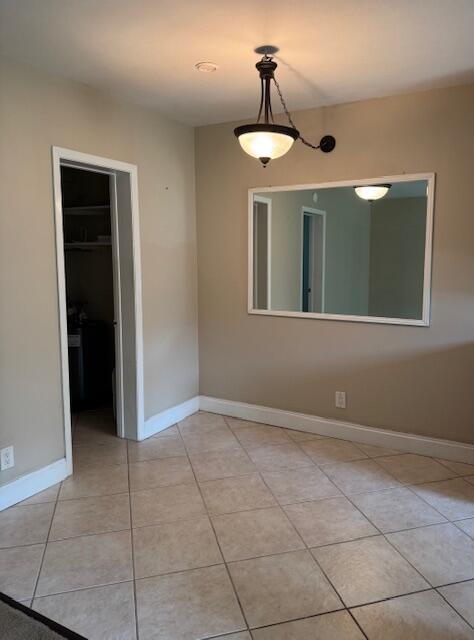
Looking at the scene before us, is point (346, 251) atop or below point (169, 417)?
atop

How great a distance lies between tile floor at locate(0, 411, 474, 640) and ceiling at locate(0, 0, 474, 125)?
2495mm

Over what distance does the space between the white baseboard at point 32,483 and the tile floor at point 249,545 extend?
0.05 metres

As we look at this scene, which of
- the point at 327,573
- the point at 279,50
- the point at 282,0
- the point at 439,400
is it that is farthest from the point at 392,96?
the point at 327,573

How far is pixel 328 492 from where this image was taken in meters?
2.95

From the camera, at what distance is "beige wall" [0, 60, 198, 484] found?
2672mm

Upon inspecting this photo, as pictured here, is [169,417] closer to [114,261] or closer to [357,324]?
[114,261]

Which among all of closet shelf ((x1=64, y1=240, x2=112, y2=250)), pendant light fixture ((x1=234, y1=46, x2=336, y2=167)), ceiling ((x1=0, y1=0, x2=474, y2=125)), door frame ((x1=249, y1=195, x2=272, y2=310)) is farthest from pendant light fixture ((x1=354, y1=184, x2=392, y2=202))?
closet shelf ((x1=64, y1=240, x2=112, y2=250))

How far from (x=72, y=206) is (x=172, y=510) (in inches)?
124

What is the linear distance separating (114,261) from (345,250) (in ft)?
5.79

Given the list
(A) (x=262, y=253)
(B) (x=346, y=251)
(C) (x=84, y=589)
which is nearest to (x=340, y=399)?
(B) (x=346, y=251)

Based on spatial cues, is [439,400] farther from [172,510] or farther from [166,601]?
[166,601]

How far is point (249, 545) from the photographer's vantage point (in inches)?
95.0

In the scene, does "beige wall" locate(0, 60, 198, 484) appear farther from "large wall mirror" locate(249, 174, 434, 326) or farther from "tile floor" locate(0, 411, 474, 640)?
"large wall mirror" locate(249, 174, 434, 326)

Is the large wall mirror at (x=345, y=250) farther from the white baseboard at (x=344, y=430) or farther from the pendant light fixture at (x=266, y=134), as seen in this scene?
the pendant light fixture at (x=266, y=134)
